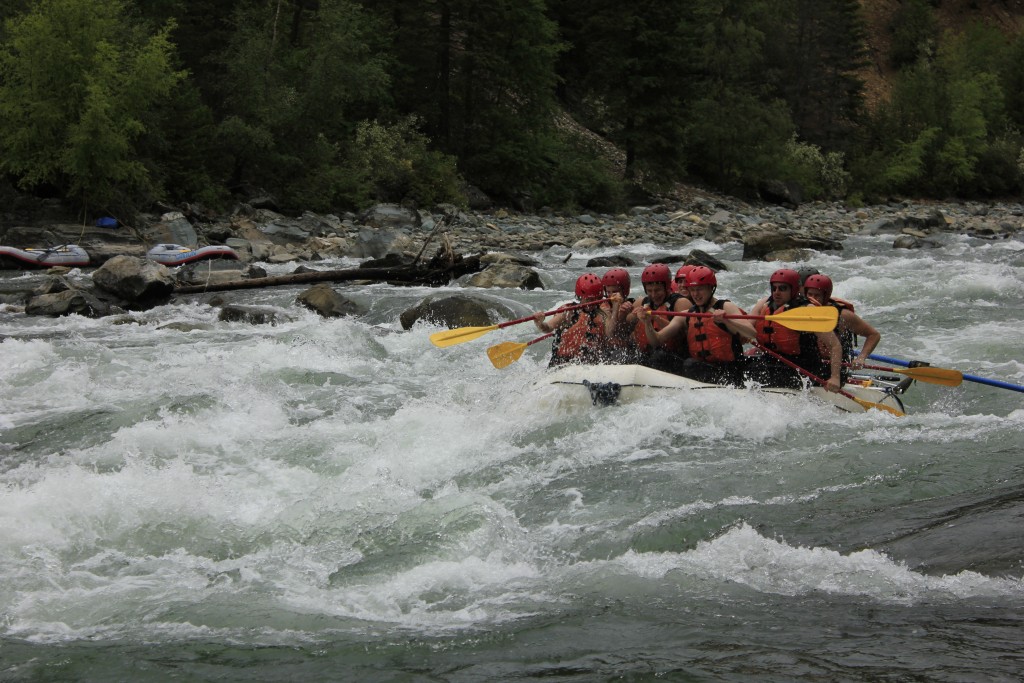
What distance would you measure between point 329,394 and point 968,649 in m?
5.94

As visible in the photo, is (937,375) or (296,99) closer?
(937,375)

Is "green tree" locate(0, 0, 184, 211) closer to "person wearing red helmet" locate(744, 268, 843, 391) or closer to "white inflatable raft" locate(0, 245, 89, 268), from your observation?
"white inflatable raft" locate(0, 245, 89, 268)

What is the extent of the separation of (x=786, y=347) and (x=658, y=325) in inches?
37.0

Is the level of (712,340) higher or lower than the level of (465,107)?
lower

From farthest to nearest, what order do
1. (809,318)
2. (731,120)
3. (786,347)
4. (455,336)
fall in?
(731,120), (455,336), (786,347), (809,318)

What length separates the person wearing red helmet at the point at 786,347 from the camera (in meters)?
7.43

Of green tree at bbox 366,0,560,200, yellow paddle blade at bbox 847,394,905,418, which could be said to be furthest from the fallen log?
green tree at bbox 366,0,560,200

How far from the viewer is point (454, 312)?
11.4 m

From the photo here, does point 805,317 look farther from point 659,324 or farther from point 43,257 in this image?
point 43,257

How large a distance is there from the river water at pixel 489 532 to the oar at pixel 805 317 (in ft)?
1.70

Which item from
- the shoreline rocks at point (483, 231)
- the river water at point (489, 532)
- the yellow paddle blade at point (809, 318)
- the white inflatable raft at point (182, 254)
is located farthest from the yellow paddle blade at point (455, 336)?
the white inflatable raft at point (182, 254)

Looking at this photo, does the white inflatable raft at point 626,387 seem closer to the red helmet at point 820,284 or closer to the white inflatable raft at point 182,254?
the red helmet at point 820,284

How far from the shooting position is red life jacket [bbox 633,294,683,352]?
25.1ft

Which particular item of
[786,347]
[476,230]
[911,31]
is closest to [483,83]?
[476,230]
